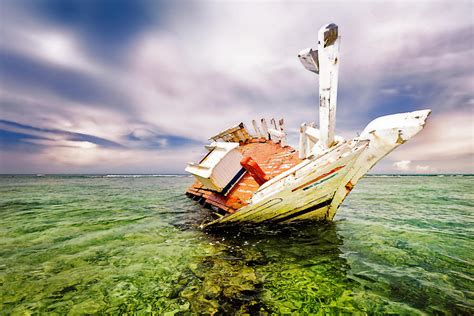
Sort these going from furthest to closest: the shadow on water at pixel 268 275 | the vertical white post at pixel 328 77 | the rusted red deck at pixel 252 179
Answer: the rusted red deck at pixel 252 179 → the vertical white post at pixel 328 77 → the shadow on water at pixel 268 275

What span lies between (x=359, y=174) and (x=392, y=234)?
2.61m

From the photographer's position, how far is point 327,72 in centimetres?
503

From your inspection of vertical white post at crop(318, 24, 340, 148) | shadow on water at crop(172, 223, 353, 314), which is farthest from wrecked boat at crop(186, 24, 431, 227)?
shadow on water at crop(172, 223, 353, 314)

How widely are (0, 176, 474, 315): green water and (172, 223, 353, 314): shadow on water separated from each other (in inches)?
0.6

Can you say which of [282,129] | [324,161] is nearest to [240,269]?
[324,161]

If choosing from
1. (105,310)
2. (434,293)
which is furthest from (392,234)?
(105,310)

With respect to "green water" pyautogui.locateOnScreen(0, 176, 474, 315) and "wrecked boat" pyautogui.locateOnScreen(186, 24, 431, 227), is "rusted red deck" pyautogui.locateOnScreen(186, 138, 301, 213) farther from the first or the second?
"green water" pyautogui.locateOnScreen(0, 176, 474, 315)

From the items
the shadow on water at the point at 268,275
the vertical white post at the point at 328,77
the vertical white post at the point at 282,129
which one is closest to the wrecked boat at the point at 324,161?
the vertical white post at the point at 328,77

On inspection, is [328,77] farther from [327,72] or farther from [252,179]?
[252,179]

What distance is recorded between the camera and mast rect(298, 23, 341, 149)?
4.86 metres

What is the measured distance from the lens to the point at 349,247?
523 centimetres

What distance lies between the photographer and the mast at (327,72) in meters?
4.86

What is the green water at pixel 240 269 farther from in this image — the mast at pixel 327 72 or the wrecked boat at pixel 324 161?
the mast at pixel 327 72

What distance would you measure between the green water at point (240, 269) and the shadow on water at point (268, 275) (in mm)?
16
